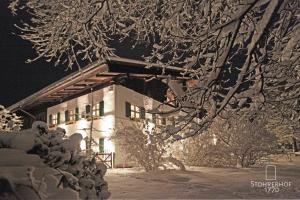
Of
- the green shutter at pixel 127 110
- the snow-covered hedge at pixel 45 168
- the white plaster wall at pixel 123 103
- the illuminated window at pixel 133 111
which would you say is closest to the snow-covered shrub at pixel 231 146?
the white plaster wall at pixel 123 103

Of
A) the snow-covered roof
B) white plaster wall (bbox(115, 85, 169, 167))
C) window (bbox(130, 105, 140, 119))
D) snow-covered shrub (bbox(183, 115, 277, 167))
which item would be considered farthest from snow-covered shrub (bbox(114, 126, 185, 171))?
window (bbox(130, 105, 140, 119))

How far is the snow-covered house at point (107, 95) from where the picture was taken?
961 inches

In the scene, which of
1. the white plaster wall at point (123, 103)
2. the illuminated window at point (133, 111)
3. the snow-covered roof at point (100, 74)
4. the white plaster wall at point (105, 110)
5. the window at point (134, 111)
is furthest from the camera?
the window at point (134, 111)

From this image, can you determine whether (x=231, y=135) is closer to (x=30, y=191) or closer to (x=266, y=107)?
(x=266, y=107)

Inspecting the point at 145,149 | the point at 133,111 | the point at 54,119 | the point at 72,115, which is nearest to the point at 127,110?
the point at 133,111

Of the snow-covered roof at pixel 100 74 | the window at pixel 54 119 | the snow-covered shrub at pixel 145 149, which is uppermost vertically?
the snow-covered roof at pixel 100 74

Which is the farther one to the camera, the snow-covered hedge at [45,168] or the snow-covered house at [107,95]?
the snow-covered house at [107,95]

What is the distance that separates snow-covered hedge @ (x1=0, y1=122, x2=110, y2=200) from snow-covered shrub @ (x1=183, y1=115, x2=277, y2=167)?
15.6 meters

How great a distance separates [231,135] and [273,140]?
78.8 inches

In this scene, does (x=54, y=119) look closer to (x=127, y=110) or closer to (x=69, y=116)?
(x=69, y=116)

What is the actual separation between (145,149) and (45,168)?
14.0 m

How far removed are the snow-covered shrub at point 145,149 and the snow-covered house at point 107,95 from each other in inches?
178

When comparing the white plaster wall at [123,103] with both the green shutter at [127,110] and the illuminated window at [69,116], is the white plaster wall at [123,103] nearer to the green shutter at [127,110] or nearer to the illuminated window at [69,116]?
the green shutter at [127,110]

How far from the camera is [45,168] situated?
376 cm
